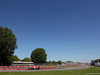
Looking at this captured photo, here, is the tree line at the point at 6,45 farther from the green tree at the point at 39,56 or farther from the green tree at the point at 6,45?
the green tree at the point at 39,56

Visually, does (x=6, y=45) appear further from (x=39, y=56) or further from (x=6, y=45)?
(x=39, y=56)

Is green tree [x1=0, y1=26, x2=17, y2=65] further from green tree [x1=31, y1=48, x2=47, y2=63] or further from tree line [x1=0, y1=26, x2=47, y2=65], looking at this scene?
green tree [x1=31, y1=48, x2=47, y2=63]

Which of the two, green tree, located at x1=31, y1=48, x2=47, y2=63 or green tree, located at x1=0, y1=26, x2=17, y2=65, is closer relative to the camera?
green tree, located at x1=0, y1=26, x2=17, y2=65

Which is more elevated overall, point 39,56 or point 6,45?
point 6,45

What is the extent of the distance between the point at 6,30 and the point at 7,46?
7.94 m

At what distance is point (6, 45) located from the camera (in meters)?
49.3

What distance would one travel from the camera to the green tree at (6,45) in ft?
160

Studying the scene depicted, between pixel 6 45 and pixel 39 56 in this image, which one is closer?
pixel 6 45

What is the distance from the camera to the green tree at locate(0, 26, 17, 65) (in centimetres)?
4862

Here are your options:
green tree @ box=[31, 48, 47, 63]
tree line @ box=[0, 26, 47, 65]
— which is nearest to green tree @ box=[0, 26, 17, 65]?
tree line @ box=[0, 26, 47, 65]

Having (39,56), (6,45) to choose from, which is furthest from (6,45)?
(39,56)

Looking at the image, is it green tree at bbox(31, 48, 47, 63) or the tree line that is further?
green tree at bbox(31, 48, 47, 63)

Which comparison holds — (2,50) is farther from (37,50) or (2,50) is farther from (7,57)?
(37,50)

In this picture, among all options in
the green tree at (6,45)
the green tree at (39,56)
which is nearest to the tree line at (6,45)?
the green tree at (6,45)
